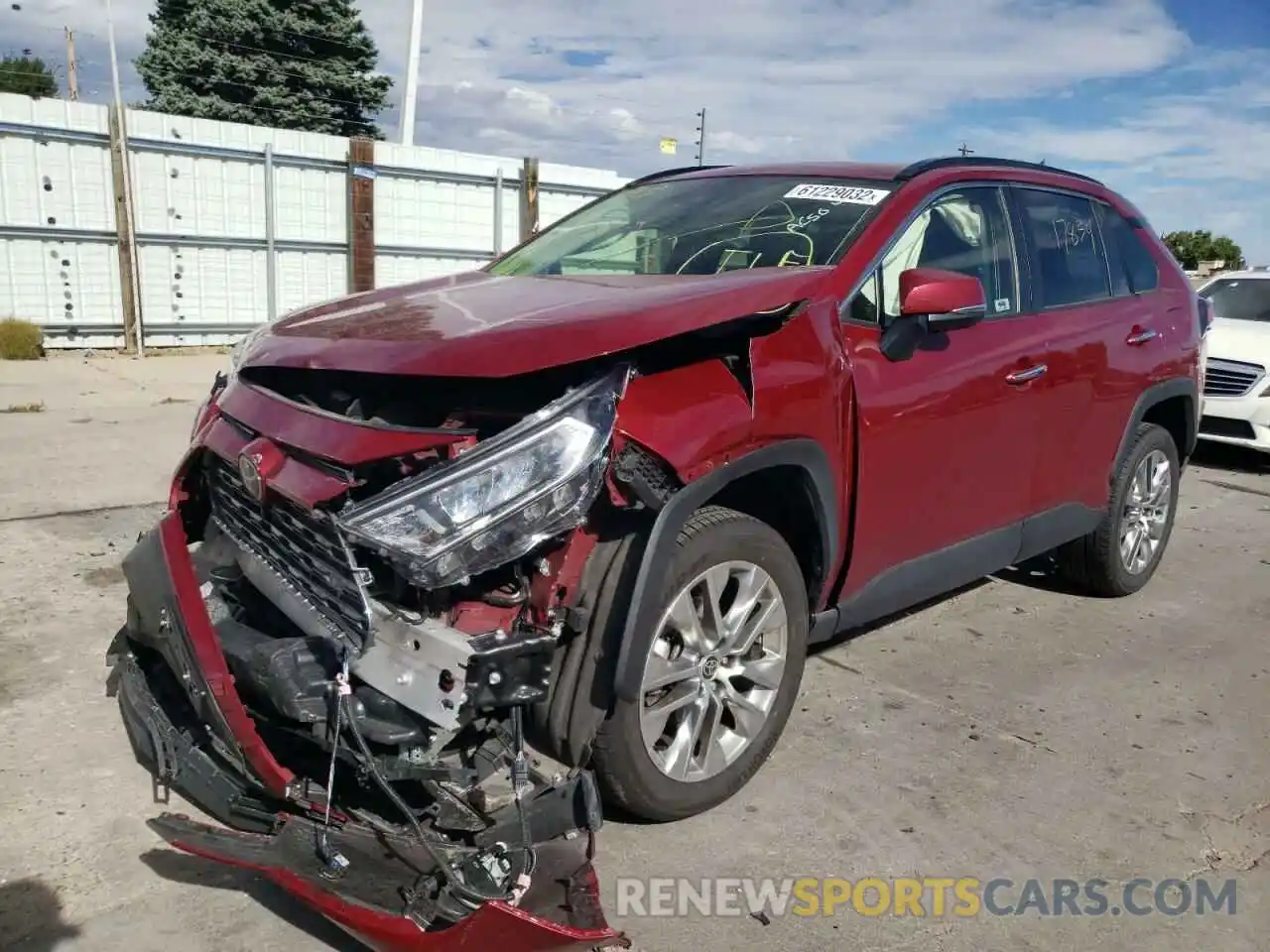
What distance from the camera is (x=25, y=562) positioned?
4934 millimetres

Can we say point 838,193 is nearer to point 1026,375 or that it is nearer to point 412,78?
point 1026,375

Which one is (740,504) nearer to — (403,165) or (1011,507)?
(1011,507)

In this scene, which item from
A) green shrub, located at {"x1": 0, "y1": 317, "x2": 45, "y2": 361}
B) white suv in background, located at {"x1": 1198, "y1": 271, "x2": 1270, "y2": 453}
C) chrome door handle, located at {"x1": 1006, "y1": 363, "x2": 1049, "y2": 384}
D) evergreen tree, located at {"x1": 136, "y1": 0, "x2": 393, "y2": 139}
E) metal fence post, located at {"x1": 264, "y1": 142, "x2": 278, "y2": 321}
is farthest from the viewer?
evergreen tree, located at {"x1": 136, "y1": 0, "x2": 393, "y2": 139}

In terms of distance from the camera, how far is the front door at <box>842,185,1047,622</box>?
3.46 meters

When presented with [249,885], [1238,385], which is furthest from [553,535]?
[1238,385]

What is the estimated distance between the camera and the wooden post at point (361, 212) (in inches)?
576

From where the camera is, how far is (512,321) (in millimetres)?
2836

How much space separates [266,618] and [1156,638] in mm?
3904

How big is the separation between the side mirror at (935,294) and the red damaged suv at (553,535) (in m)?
0.01

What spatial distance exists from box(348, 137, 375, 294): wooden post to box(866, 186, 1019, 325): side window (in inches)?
467

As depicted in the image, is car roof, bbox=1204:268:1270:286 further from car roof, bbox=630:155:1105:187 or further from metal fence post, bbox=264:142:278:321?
metal fence post, bbox=264:142:278:321

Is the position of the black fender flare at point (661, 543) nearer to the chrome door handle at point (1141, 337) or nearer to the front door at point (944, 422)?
the front door at point (944, 422)

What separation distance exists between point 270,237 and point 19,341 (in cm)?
337

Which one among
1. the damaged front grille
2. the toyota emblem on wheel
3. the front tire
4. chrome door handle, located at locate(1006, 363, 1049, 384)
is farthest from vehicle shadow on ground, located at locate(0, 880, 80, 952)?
chrome door handle, located at locate(1006, 363, 1049, 384)
